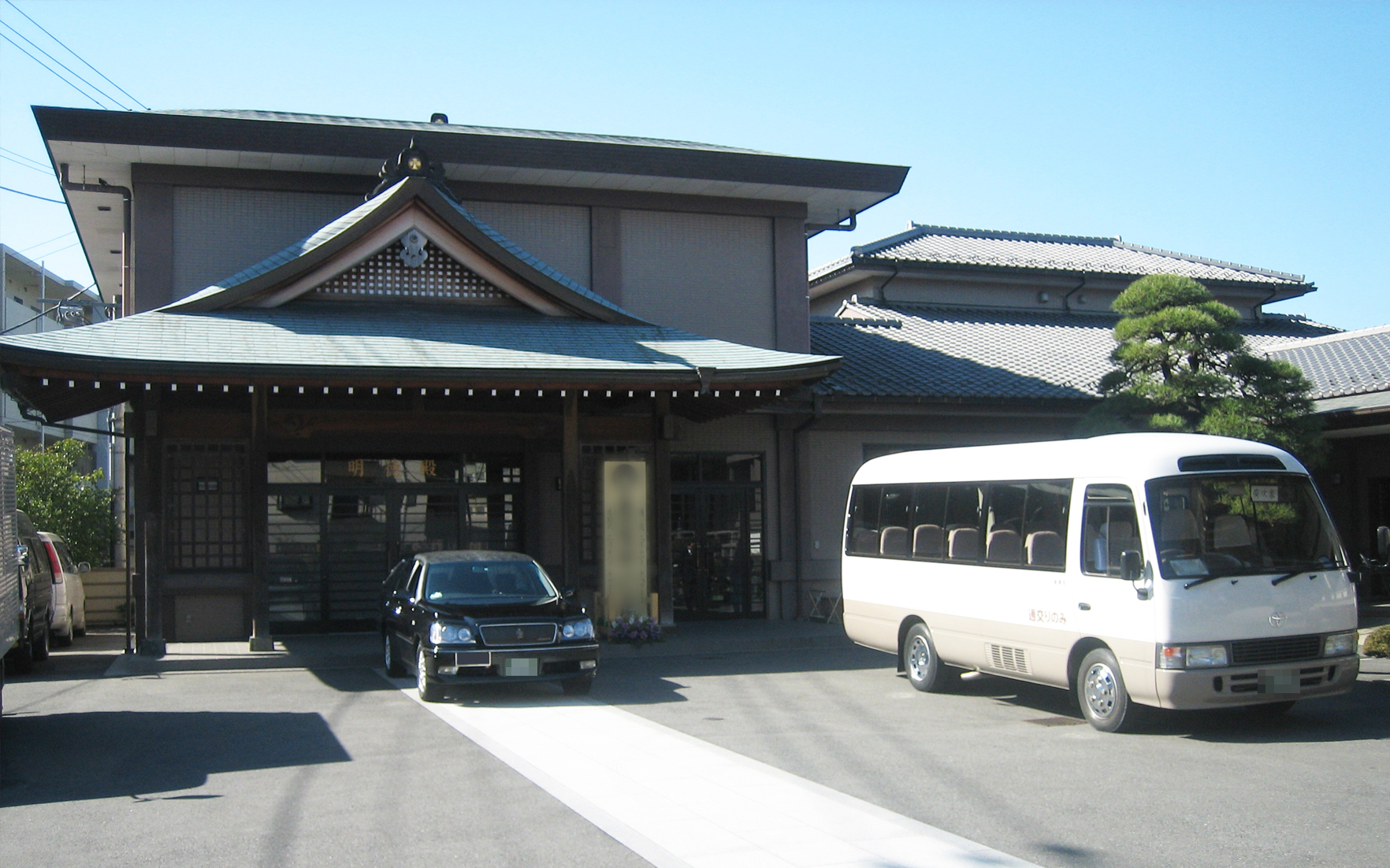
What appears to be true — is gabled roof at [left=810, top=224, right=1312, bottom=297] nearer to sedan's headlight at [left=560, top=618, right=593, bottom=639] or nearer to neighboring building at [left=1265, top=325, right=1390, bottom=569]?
neighboring building at [left=1265, top=325, right=1390, bottom=569]

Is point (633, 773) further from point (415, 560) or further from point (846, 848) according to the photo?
point (415, 560)

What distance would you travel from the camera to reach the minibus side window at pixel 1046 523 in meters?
10.2

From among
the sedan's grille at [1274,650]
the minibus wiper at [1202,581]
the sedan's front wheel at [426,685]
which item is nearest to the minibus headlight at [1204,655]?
the sedan's grille at [1274,650]

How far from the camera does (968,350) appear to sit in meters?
22.5

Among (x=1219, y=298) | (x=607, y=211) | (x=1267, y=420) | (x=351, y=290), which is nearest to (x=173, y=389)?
(x=351, y=290)

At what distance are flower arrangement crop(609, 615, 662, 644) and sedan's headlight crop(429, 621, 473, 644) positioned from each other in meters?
4.38

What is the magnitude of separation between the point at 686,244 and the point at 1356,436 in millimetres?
11926


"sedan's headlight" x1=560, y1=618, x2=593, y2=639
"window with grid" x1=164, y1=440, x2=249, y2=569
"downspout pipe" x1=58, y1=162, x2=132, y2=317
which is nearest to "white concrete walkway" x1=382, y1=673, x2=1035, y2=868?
"sedan's headlight" x1=560, y1=618, x2=593, y2=639

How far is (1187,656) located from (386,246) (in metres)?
11.7

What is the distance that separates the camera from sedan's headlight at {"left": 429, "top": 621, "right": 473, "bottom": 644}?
11.3 m

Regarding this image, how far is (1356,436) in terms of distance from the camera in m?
19.9

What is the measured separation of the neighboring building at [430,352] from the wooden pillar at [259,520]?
1.5 inches

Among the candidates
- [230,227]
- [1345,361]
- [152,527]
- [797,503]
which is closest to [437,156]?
[230,227]

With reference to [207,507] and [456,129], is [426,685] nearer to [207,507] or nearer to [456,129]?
[207,507]
